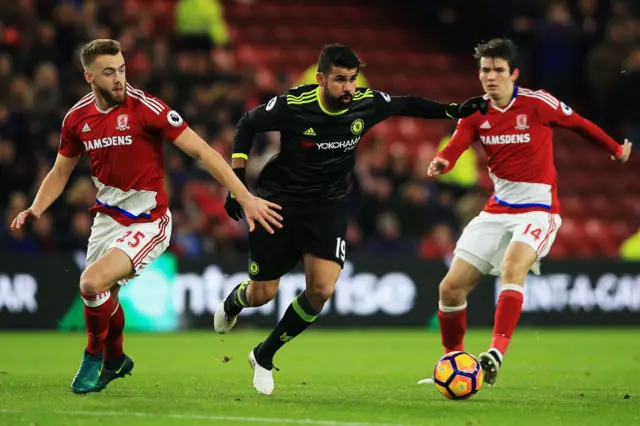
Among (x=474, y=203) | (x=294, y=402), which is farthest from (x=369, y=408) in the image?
(x=474, y=203)

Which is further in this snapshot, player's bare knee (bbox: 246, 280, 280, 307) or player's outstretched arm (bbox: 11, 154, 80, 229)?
player's bare knee (bbox: 246, 280, 280, 307)

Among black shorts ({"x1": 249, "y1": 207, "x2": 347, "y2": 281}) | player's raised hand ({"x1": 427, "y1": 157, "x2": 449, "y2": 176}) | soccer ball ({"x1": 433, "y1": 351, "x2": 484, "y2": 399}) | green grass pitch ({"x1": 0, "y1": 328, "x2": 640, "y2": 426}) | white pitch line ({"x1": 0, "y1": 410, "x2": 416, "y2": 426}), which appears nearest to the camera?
white pitch line ({"x1": 0, "y1": 410, "x2": 416, "y2": 426})

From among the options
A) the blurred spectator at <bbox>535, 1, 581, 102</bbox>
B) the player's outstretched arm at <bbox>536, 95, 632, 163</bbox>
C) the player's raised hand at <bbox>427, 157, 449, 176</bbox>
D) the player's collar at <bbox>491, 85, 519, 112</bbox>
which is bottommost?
the player's raised hand at <bbox>427, 157, 449, 176</bbox>

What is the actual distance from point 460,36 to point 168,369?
14.3 meters

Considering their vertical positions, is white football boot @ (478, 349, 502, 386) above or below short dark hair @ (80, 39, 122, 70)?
below

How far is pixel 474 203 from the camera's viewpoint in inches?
735

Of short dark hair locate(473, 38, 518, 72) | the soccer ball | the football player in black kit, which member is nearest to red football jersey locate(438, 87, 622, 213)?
short dark hair locate(473, 38, 518, 72)

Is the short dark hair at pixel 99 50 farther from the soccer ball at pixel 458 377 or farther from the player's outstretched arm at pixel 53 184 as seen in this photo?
the soccer ball at pixel 458 377

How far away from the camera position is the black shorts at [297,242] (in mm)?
9047

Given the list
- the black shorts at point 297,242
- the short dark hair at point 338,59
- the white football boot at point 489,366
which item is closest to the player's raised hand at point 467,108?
the short dark hair at point 338,59

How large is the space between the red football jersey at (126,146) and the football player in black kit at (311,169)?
1.96 feet

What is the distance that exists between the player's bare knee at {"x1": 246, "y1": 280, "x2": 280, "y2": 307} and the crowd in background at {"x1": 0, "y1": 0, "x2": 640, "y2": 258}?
6938mm

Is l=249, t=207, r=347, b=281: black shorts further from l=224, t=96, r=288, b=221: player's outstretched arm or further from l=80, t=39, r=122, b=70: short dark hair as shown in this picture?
l=80, t=39, r=122, b=70: short dark hair

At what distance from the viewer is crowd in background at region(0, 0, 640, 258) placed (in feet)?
53.3
